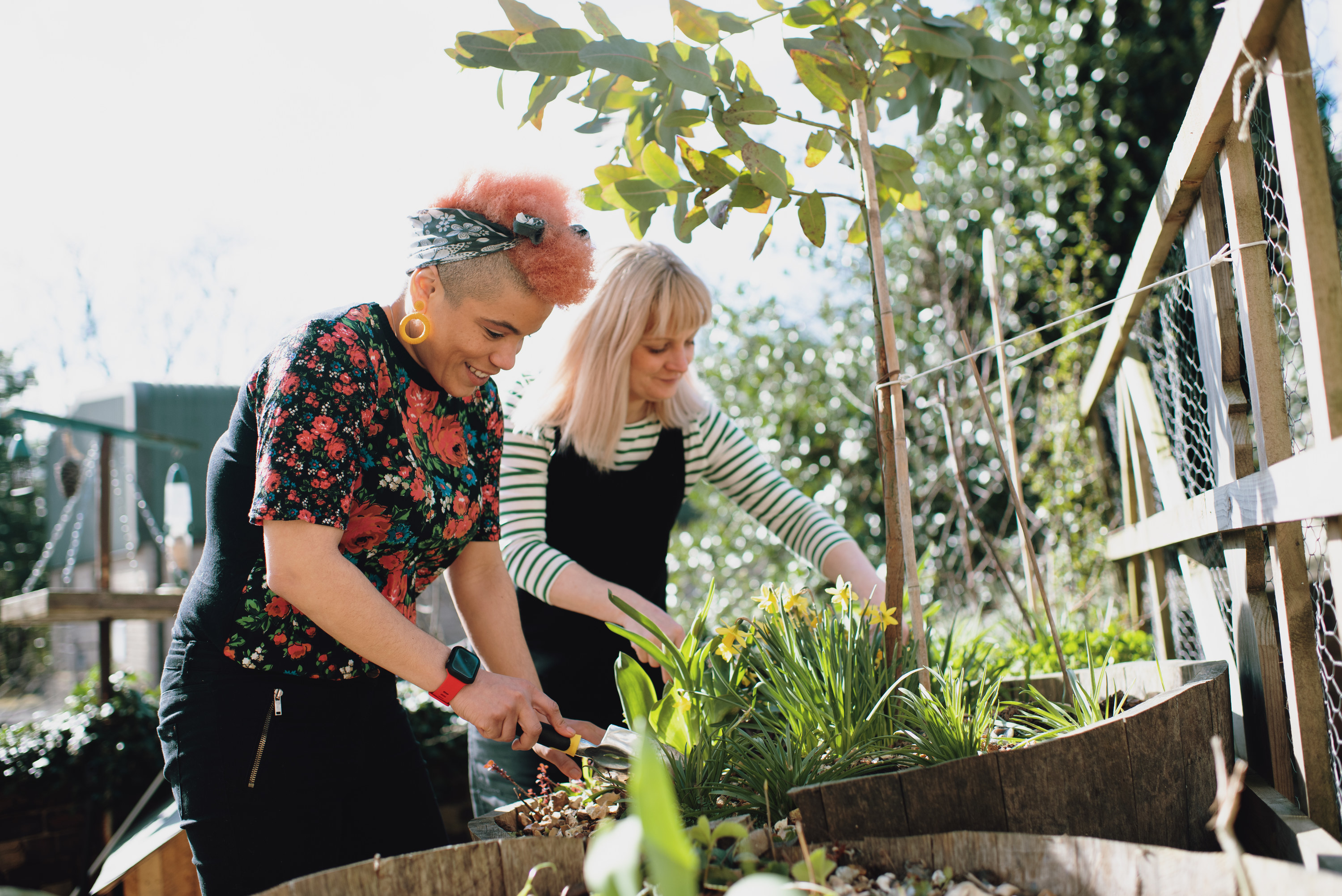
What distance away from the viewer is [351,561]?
1.23m

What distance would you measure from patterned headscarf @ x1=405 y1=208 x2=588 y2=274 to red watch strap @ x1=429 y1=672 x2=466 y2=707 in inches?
24.7

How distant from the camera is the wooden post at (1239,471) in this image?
3.93 feet

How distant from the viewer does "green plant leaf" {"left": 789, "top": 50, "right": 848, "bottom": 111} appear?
1.30 m

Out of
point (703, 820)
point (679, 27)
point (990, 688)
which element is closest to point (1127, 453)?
point (990, 688)

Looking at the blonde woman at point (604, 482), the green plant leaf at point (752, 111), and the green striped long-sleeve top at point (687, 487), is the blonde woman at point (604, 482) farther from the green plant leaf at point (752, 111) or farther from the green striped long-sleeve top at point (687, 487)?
the green plant leaf at point (752, 111)

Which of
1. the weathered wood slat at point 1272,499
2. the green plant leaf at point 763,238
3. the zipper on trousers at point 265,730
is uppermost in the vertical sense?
the green plant leaf at point 763,238

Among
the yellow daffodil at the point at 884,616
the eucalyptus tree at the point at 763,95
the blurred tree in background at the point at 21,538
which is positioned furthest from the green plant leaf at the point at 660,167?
the blurred tree in background at the point at 21,538

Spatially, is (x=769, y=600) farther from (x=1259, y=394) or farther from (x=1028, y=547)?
(x=1259, y=394)

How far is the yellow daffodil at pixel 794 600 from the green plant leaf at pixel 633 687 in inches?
10.9

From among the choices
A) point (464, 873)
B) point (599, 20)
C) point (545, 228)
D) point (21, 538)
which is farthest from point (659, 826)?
point (21, 538)

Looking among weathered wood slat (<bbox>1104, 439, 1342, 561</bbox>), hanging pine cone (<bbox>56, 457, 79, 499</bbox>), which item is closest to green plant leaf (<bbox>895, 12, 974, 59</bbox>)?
weathered wood slat (<bbox>1104, 439, 1342, 561</bbox>)

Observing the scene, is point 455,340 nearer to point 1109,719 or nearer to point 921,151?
point 1109,719

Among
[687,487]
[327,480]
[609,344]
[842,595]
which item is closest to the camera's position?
[327,480]

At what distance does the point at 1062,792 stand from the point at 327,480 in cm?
99
